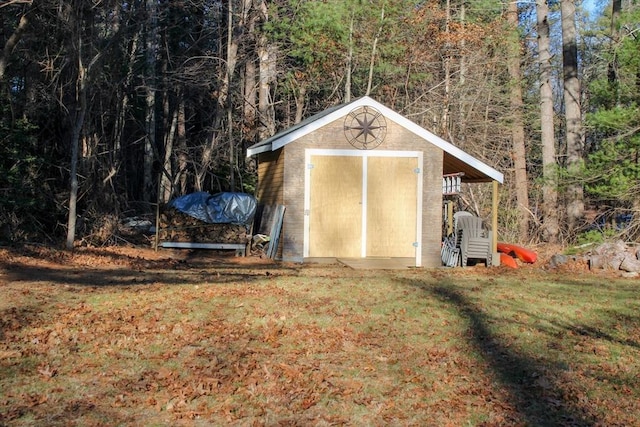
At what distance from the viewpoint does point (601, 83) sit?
54.6ft

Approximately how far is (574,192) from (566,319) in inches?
473

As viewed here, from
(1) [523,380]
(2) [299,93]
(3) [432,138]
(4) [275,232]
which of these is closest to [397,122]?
(3) [432,138]

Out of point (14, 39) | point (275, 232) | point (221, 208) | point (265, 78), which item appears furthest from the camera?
point (265, 78)

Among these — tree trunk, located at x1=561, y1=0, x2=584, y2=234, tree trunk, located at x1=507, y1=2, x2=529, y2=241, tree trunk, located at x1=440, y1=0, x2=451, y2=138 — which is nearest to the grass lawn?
tree trunk, located at x1=561, y1=0, x2=584, y2=234

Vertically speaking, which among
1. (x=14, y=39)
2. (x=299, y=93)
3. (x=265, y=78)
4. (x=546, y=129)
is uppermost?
(x=265, y=78)

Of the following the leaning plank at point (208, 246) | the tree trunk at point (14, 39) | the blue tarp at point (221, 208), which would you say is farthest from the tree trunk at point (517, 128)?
the tree trunk at point (14, 39)

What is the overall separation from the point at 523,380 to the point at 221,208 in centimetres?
1181

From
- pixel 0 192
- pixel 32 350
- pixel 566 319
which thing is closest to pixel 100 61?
pixel 0 192

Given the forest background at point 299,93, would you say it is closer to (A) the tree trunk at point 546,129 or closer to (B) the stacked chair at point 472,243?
(A) the tree trunk at point 546,129

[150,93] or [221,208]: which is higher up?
[150,93]

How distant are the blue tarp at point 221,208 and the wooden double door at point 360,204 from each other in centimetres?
249

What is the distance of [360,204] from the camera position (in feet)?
49.6

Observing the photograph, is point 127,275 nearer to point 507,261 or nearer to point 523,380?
point 523,380

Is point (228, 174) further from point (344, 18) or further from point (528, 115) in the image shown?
point (528, 115)
